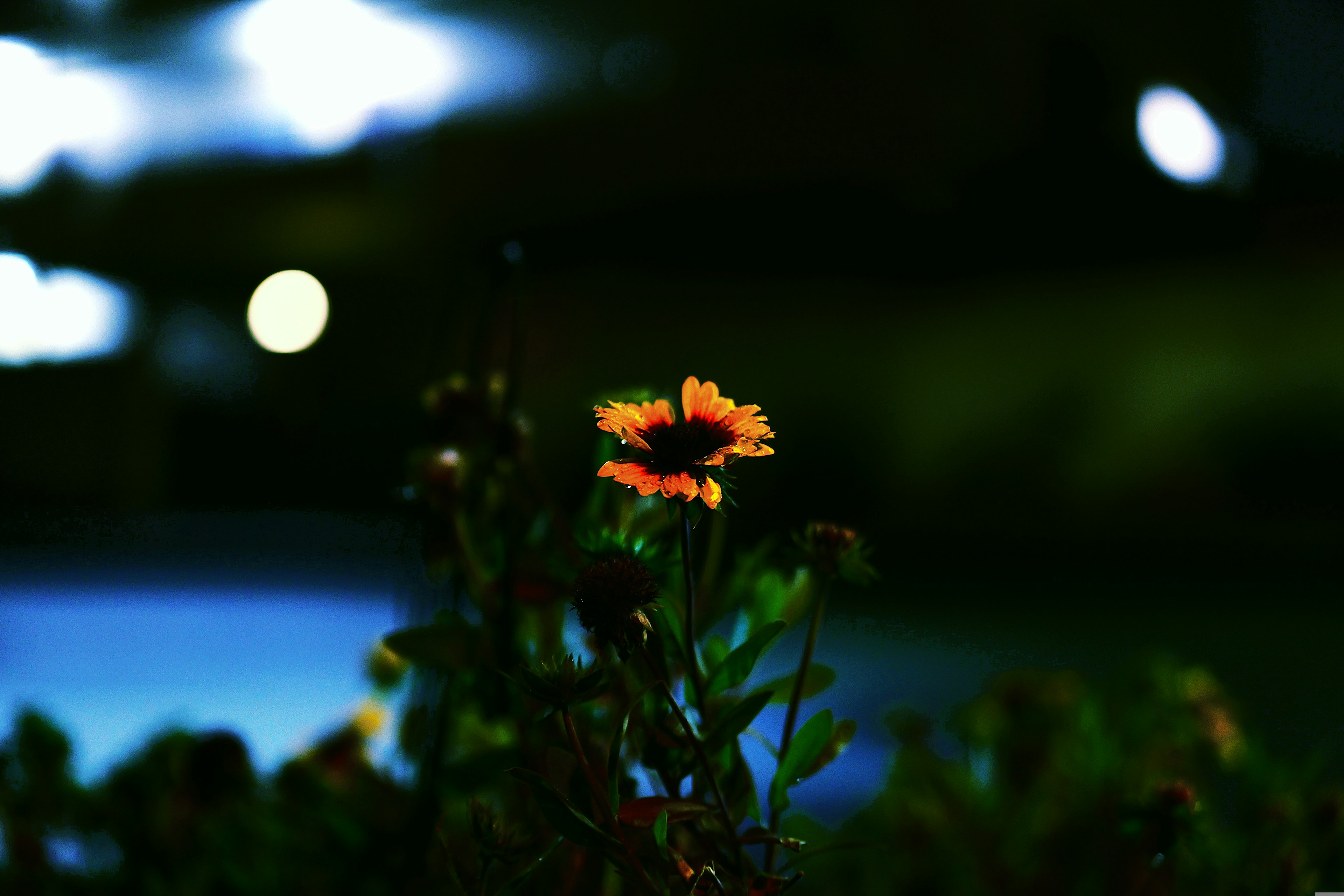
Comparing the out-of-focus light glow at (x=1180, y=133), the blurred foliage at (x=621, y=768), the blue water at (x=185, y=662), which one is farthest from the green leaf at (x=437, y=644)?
the out-of-focus light glow at (x=1180, y=133)

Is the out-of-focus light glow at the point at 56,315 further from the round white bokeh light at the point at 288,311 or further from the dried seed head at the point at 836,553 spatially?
the dried seed head at the point at 836,553

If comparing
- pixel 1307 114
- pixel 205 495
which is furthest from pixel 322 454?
pixel 1307 114

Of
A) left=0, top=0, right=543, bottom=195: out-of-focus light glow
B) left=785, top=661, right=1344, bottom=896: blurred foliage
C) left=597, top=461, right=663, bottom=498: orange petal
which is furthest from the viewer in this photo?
left=0, top=0, right=543, bottom=195: out-of-focus light glow

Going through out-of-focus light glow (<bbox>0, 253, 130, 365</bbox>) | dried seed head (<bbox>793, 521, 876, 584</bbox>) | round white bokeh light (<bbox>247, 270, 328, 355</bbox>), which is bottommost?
dried seed head (<bbox>793, 521, 876, 584</bbox>)

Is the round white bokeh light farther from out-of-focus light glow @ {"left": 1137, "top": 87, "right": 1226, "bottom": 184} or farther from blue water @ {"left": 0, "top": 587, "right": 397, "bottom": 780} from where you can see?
out-of-focus light glow @ {"left": 1137, "top": 87, "right": 1226, "bottom": 184}

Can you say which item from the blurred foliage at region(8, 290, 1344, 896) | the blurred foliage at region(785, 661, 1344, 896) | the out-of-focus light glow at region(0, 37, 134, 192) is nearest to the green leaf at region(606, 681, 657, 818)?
the blurred foliage at region(8, 290, 1344, 896)

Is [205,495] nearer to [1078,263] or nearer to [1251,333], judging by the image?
[1078,263]
